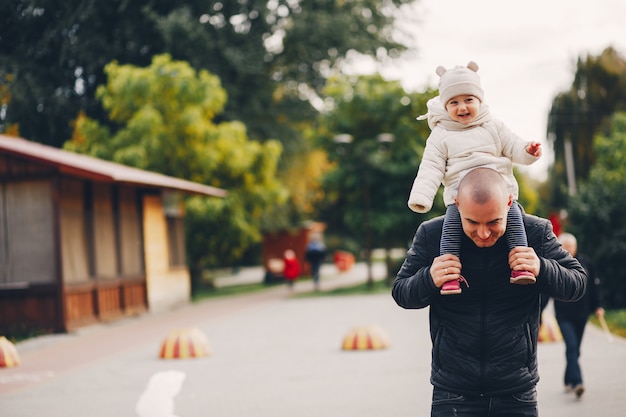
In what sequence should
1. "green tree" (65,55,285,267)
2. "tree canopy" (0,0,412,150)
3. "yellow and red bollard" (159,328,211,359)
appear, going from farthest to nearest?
"green tree" (65,55,285,267) < "tree canopy" (0,0,412,150) < "yellow and red bollard" (159,328,211,359)

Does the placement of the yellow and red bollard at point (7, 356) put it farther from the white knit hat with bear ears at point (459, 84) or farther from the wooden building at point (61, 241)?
the white knit hat with bear ears at point (459, 84)

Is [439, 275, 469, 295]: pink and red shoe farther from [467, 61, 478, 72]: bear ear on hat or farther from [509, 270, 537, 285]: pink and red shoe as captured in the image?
[467, 61, 478, 72]: bear ear on hat

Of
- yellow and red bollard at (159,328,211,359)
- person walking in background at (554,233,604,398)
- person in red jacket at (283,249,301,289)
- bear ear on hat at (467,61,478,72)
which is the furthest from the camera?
person in red jacket at (283,249,301,289)

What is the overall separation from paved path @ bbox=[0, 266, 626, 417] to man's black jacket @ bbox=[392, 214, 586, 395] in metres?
4.73

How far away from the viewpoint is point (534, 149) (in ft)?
14.3

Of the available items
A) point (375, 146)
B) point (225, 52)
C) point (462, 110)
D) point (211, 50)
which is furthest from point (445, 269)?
point (375, 146)

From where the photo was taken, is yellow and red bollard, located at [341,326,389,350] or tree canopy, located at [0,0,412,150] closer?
yellow and red bollard, located at [341,326,389,350]

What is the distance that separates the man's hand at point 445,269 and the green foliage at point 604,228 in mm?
16601

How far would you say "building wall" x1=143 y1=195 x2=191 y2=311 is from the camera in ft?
81.4

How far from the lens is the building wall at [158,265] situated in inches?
976

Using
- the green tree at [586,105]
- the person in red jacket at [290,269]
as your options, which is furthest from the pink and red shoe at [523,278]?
the green tree at [586,105]

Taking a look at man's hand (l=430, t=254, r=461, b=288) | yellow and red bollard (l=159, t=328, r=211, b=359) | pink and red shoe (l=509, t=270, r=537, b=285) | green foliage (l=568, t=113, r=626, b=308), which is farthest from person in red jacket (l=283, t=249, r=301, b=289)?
pink and red shoe (l=509, t=270, r=537, b=285)

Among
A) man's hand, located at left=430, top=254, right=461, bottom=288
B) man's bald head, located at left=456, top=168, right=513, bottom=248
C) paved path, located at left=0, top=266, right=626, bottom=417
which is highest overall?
man's bald head, located at left=456, top=168, right=513, bottom=248

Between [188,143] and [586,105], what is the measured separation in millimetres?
15347
